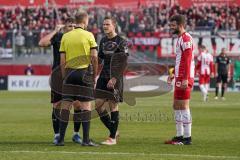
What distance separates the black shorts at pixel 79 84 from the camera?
12.9 metres

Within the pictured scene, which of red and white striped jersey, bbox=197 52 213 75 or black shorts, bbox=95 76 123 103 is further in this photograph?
red and white striped jersey, bbox=197 52 213 75

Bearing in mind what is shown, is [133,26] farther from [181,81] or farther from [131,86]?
[181,81]

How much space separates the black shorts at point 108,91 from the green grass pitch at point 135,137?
87 centimetres

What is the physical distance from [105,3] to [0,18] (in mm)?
7245

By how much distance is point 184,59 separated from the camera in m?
13.4

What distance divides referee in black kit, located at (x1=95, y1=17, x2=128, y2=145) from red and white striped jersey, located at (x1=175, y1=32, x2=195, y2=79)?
0.99 m

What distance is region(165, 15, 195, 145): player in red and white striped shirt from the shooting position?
13.4 meters

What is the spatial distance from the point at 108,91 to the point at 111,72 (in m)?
0.36

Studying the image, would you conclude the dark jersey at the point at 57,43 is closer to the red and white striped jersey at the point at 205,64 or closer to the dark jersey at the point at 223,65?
the red and white striped jersey at the point at 205,64

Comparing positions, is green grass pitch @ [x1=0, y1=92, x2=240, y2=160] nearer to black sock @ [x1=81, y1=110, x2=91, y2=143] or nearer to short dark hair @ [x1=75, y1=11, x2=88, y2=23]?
black sock @ [x1=81, y1=110, x2=91, y2=143]

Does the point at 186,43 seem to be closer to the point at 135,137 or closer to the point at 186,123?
the point at 186,123

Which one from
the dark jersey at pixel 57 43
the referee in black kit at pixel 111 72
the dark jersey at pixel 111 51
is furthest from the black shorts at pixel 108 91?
the dark jersey at pixel 57 43

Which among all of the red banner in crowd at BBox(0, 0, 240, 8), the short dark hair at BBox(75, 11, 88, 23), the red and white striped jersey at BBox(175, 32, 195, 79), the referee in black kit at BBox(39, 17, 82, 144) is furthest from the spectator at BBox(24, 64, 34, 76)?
the short dark hair at BBox(75, 11, 88, 23)

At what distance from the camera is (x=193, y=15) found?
4719cm
